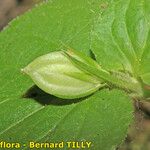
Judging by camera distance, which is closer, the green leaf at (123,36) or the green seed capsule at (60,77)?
the green seed capsule at (60,77)

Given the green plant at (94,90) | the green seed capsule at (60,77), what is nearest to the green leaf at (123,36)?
the green plant at (94,90)

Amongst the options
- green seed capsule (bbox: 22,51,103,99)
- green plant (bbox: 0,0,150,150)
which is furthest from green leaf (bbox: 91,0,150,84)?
green seed capsule (bbox: 22,51,103,99)

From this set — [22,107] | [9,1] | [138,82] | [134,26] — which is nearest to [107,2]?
[134,26]

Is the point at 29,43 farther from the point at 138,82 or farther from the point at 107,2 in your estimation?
the point at 138,82

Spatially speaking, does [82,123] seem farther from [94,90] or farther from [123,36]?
[123,36]

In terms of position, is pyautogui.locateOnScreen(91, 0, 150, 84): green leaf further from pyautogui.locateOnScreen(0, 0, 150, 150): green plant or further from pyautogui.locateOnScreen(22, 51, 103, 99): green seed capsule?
pyautogui.locateOnScreen(22, 51, 103, 99): green seed capsule

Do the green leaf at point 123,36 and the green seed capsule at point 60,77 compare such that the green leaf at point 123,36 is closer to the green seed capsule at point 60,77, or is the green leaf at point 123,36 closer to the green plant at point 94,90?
the green plant at point 94,90

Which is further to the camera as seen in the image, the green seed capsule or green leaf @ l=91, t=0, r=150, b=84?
green leaf @ l=91, t=0, r=150, b=84
